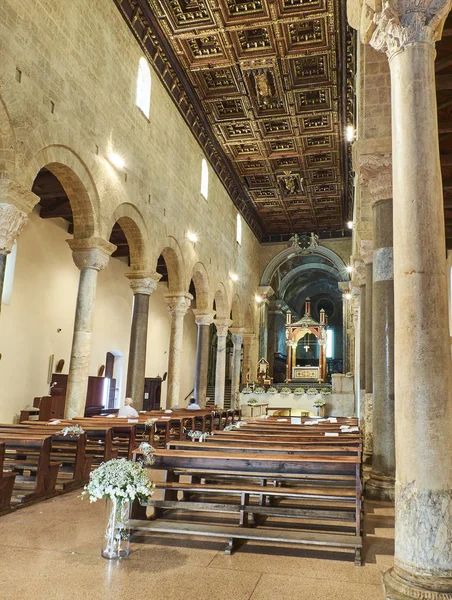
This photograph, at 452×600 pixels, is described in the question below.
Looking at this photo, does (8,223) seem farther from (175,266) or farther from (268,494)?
(175,266)

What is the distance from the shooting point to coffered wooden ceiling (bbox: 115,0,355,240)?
512 inches

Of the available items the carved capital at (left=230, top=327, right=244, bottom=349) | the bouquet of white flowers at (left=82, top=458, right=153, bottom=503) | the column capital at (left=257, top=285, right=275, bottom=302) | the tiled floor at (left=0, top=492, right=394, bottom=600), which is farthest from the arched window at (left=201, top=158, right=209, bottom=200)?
the bouquet of white flowers at (left=82, top=458, right=153, bottom=503)

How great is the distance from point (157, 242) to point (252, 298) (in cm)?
1256

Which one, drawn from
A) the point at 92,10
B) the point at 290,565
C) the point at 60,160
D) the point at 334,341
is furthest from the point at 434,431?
the point at 334,341

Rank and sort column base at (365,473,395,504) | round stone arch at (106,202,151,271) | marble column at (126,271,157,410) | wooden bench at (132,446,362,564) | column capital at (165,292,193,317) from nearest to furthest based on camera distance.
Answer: wooden bench at (132,446,362,564), column base at (365,473,395,504), round stone arch at (106,202,151,271), marble column at (126,271,157,410), column capital at (165,292,193,317)

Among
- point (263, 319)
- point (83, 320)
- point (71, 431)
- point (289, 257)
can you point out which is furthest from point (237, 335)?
point (71, 431)

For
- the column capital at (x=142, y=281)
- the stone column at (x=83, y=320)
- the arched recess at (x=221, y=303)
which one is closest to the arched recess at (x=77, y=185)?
the stone column at (x=83, y=320)

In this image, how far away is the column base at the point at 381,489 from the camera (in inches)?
247

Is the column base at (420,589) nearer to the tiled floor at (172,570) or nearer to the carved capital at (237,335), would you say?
the tiled floor at (172,570)

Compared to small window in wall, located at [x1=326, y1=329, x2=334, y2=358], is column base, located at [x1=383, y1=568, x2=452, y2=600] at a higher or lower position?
lower

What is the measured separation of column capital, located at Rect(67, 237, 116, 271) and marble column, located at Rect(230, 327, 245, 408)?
13276mm

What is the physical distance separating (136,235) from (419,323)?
10482mm

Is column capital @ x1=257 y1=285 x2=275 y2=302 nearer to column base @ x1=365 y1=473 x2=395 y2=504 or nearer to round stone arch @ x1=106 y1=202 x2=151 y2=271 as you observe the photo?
round stone arch @ x1=106 y1=202 x2=151 y2=271

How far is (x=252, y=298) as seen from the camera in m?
26.4
